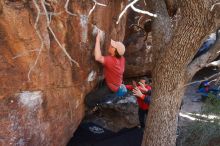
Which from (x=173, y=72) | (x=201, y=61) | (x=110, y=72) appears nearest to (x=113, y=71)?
(x=110, y=72)

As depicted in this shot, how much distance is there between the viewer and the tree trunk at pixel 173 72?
5352mm

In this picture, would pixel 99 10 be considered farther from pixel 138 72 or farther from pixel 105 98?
pixel 138 72

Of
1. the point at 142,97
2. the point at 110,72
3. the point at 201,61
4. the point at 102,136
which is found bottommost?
the point at 102,136

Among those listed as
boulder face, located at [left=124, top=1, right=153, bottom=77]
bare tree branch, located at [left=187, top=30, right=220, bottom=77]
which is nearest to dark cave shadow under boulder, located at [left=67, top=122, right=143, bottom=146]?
A: bare tree branch, located at [left=187, top=30, right=220, bottom=77]

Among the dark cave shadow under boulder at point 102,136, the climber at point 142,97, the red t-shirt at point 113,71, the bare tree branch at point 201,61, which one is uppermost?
the bare tree branch at point 201,61

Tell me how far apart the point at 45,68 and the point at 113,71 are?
1.22m

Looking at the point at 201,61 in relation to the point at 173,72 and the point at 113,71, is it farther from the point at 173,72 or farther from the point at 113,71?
the point at 113,71

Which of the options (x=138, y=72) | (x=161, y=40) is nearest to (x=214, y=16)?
(x=161, y=40)

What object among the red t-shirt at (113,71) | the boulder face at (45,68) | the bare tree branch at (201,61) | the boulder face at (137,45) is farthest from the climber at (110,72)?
the boulder face at (137,45)

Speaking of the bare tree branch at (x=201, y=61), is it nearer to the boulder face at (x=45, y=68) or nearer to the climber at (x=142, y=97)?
the climber at (x=142, y=97)

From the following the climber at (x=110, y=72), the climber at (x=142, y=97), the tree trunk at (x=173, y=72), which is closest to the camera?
the tree trunk at (x=173, y=72)

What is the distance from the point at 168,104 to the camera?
19.6 feet

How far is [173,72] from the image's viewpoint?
579cm

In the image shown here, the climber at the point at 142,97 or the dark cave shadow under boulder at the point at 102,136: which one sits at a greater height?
the climber at the point at 142,97
